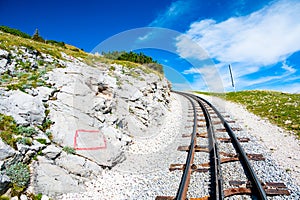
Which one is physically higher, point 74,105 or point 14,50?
point 14,50

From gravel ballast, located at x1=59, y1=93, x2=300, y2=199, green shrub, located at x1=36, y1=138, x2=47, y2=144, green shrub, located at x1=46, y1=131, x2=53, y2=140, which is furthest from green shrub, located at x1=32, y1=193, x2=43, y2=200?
green shrub, located at x1=46, y1=131, x2=53, y2=140

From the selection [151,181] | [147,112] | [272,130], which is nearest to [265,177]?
[151,181]

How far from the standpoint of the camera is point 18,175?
16.6 feet

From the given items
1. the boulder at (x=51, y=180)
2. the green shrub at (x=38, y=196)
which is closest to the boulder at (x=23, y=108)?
the boulder at (x=51, y=180)

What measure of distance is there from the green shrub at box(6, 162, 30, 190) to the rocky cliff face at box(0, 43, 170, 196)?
4.5 inches

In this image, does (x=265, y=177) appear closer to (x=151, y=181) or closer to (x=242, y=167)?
(x=242, y=167)

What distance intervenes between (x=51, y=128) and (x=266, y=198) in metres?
6.71

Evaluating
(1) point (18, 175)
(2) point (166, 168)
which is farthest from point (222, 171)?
(1) point (18, 175)

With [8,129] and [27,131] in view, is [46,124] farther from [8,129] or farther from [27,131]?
[8,129]

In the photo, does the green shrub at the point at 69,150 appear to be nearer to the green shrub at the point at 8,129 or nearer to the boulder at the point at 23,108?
the boulder at the point at 23,108

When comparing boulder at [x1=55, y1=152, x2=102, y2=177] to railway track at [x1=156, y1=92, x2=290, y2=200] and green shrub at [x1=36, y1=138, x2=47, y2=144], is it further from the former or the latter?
railway track at [x1=156, y1=92, x2=290, y2=200]

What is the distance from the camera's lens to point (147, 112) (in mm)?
13641

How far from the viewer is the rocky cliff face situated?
569cm

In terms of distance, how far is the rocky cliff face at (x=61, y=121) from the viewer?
569 centimetres
